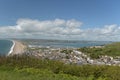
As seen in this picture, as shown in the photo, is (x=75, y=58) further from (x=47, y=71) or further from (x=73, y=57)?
(x=47, y=71)

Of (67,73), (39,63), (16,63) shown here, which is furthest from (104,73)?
(16,63)

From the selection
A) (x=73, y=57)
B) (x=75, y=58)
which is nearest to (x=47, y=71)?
(x=75, y=58)

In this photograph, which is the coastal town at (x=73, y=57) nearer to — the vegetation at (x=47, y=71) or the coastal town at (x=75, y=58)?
the coastal town at (x=75, y=58)

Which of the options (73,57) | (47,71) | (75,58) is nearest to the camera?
(47,71)

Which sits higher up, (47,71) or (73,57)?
(47,71)

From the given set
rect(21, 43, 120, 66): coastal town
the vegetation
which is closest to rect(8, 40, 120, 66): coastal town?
rect(21, 43, 120, 66): coastal town

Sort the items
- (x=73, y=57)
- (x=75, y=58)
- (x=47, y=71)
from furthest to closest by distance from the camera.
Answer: (x=73, y=57), (x=75, y=58), (x=47, y=71)

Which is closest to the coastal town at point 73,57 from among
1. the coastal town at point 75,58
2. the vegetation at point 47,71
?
the coastal town at point 75,58

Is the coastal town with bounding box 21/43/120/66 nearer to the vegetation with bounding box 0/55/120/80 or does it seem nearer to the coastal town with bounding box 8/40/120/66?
the coastal town with bounding box 8/40/120/66

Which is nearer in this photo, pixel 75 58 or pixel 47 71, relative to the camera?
pixel 47 71
